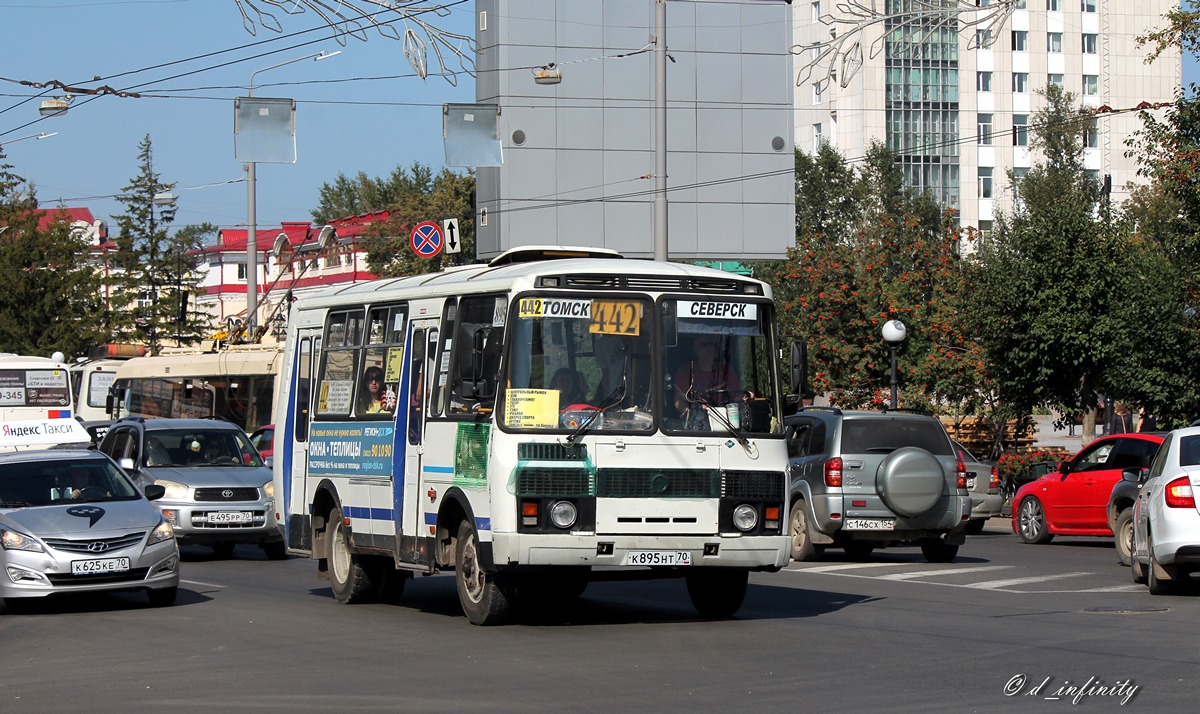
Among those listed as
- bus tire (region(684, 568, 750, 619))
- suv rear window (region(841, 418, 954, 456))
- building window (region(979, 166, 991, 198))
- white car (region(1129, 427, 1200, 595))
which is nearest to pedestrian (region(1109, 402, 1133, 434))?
suv rear window (region(841, 418, 954, 456))

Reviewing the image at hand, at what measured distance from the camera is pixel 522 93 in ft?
156

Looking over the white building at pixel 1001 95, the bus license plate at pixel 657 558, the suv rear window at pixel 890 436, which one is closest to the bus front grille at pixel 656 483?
the bus license plate at pixel 657 558

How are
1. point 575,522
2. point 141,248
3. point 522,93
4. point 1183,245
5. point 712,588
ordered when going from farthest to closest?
point 141,248
point 522,93
point 1183,245
point 712,588
point 575,522

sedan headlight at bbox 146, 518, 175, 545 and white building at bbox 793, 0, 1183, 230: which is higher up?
white building at bbox 793, 0, 1183, 230

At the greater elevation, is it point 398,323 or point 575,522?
point 398,323

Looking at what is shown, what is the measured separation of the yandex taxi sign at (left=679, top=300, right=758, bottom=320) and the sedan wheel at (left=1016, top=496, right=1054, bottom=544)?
478 inches

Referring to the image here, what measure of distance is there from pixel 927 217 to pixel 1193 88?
63.2 m

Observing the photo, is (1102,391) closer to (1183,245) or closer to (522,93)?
(1183,245)

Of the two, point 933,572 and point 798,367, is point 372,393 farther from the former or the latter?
point 933,572

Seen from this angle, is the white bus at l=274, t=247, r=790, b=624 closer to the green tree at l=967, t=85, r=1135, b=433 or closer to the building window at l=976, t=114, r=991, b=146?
the green tree at l=967, t=85, r=1135, b=433

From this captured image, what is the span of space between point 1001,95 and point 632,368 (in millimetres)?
95969

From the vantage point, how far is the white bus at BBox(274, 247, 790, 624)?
1280cm

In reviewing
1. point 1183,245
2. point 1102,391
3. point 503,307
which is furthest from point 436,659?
point 1102,391

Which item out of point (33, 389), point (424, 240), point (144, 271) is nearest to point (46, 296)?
point (144, 271)
